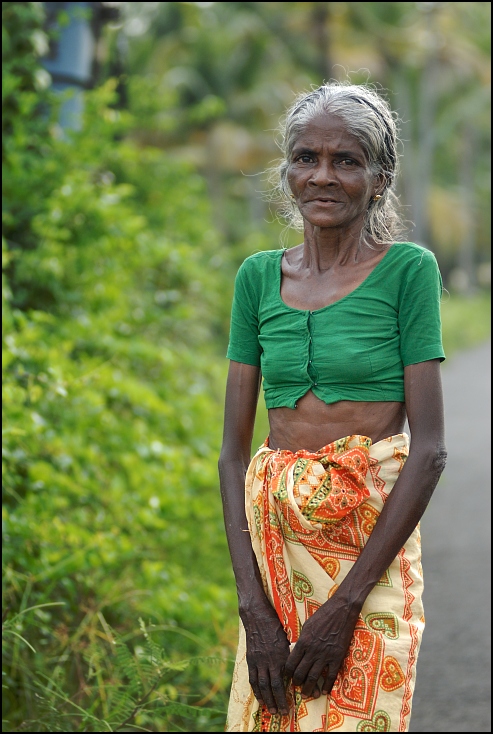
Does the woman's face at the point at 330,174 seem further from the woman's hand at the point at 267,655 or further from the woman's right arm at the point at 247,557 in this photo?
the woman's hand at the point at 267,655

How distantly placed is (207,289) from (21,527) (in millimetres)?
3839

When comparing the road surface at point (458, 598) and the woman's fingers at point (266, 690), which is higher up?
the woman's fingers at point (266, 690)

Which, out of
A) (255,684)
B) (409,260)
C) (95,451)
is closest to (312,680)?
(255,684)

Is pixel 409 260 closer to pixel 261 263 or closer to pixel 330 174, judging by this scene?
pixel 330 174

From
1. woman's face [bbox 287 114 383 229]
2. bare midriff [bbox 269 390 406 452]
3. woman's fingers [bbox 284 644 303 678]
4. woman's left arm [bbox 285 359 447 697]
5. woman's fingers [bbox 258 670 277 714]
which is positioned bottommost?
woman's fingers [bbox 258 670 277 714]

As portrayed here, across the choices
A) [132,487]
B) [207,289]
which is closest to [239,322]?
[132,487]

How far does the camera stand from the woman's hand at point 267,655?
2197 mm

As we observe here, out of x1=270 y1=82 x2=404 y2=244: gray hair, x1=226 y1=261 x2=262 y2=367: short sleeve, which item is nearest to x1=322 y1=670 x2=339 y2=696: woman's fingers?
x1=226 y1=261 x2=262 y2=367: short sleeve

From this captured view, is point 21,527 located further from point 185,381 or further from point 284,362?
point 185,381

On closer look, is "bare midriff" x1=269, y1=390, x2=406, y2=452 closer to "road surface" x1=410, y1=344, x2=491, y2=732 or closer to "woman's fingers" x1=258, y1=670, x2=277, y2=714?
"woman's fingers" x1=258, y1=670, x2=277, y2=714

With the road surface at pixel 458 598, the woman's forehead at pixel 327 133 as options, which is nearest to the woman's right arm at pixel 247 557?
the woman's forehead at pixel 327 133

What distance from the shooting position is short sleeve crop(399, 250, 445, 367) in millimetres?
2166

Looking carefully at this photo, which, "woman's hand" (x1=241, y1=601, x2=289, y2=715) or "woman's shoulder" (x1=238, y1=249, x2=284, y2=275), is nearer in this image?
"woman's hand" (x1=241, y1=601, x2=289, y2=715)

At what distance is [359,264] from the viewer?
2293mm
